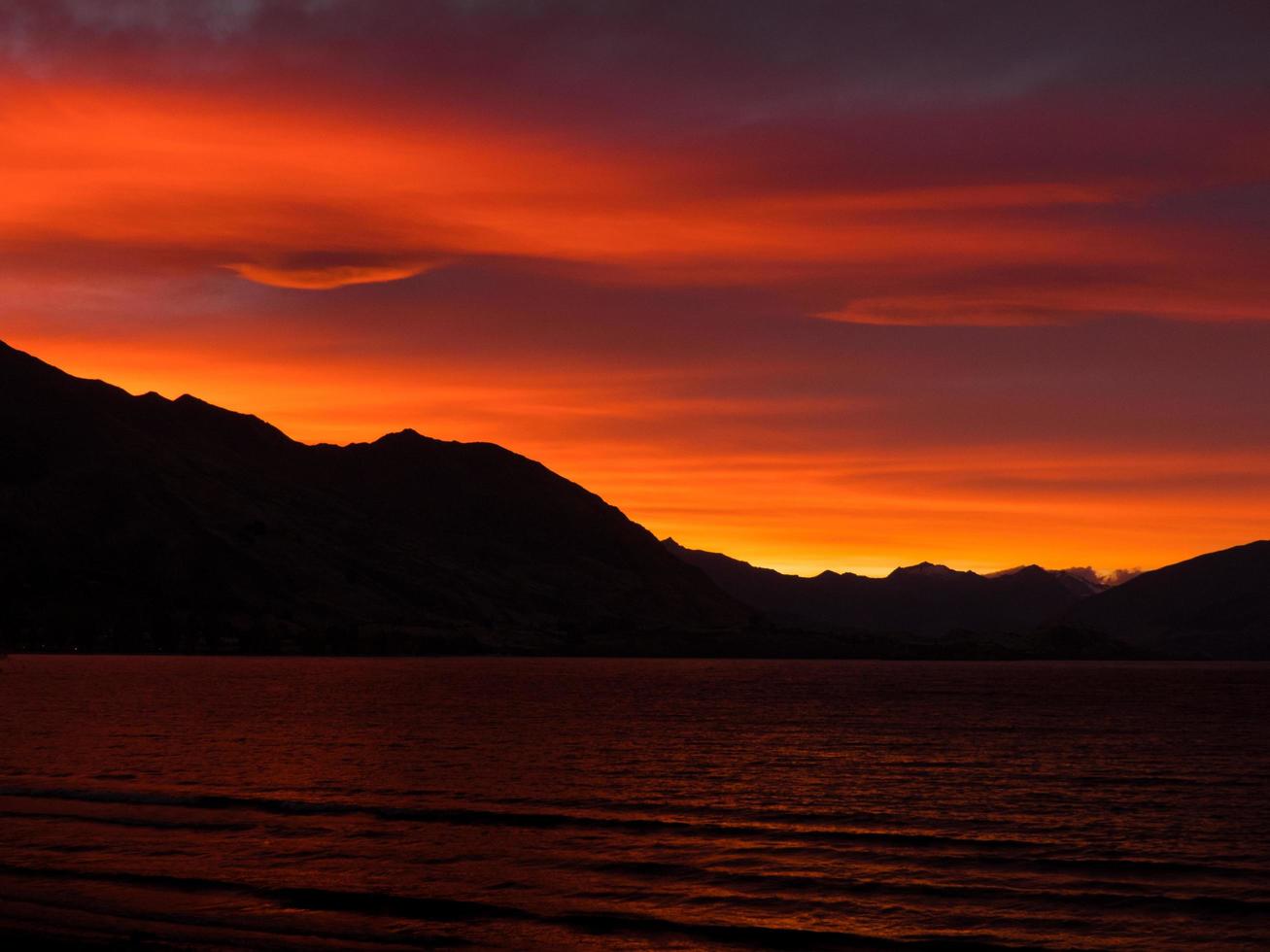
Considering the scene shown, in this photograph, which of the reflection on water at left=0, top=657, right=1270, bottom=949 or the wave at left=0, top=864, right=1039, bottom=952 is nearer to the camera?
the wave at left=0, top=864, right=1039, bottom=952

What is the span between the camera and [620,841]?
54938 millimetres

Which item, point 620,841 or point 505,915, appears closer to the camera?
point 505,915

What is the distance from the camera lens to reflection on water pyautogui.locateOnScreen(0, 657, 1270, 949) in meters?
39.5

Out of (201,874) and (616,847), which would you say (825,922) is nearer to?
(616,847)

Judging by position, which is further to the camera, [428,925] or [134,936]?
[428,925]

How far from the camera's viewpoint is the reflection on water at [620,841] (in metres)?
39.5

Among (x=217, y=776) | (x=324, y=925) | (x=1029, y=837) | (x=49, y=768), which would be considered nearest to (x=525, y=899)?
(x=324, y=925)

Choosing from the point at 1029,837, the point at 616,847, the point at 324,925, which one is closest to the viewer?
the point at 324,925

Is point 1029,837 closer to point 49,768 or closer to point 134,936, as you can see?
point 134,936

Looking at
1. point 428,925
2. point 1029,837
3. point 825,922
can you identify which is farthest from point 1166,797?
point 428,925

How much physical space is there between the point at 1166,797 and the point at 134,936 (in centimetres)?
5942

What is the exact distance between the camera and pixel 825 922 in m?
40.0

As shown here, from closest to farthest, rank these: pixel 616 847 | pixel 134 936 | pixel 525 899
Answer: pixel 134 936 → pixel 525 899 → pixel 616 847

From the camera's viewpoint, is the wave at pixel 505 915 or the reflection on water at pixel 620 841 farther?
the reflection on water at pixel 620 841
